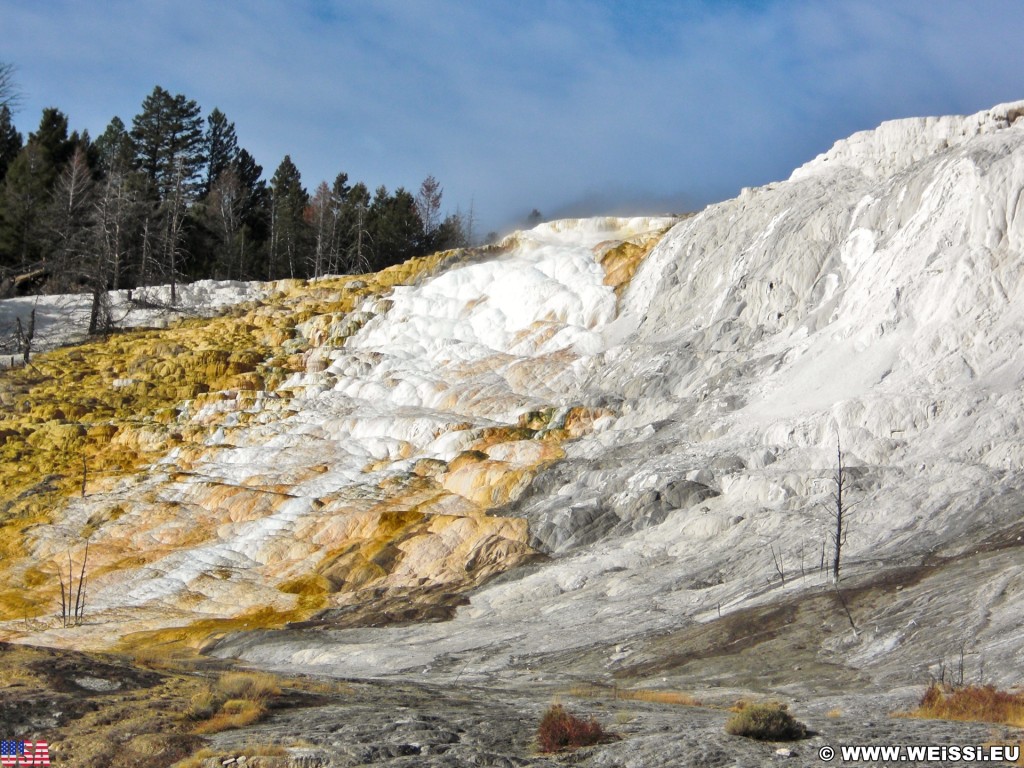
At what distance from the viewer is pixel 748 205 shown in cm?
6200

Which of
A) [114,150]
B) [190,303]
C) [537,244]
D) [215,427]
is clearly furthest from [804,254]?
[114,150]

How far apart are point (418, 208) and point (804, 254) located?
59.5 meters

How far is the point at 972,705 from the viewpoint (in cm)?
1811

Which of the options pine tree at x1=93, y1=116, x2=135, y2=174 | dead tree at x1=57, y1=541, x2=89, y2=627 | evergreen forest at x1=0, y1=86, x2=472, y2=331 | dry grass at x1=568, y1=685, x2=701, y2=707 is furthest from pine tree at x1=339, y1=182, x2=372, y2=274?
dry grass at x1=568, y1=685, x2=701, y2=707

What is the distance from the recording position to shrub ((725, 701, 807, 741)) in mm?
16297

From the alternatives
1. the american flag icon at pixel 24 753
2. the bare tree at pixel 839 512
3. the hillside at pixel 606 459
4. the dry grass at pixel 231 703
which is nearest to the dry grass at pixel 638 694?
the hillside at pixel 606 459

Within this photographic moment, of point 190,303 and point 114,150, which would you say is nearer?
point 190,303

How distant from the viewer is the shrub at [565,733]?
654 inches

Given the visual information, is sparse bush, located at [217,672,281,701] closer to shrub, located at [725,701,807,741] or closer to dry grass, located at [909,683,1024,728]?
shrub, located at [725,701,807,741]

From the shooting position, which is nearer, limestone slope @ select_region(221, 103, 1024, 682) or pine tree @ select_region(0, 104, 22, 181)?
limestone slope @ select_region(221, 103, 1024, 682)

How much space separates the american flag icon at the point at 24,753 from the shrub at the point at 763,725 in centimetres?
1090

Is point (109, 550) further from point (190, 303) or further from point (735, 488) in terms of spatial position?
point (190, 303)

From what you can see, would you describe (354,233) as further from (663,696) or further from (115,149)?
(663,696)

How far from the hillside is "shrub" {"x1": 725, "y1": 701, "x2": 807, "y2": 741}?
6377 mm
